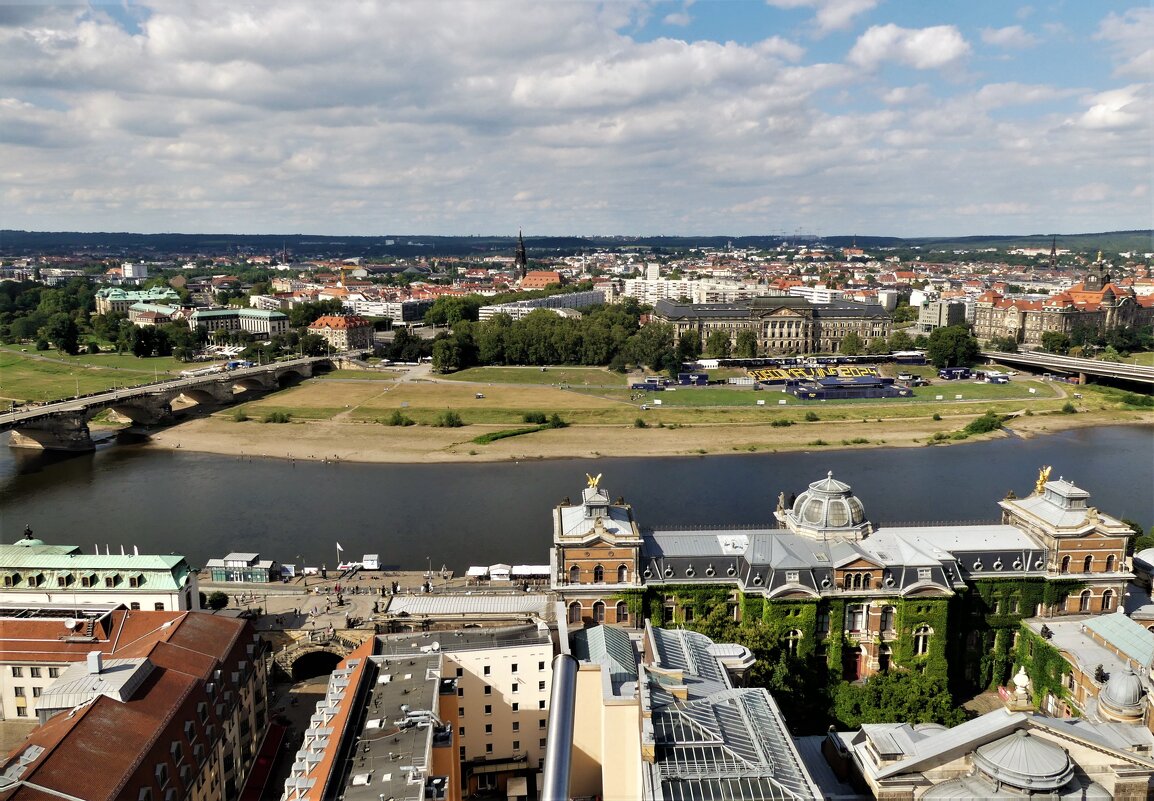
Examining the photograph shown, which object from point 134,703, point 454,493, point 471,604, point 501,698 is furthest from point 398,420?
point 134,703

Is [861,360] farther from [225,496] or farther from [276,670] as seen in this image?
[276,670]

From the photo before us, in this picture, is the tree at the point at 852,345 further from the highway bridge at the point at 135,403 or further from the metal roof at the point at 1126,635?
the metal roof at the point at 1126,635

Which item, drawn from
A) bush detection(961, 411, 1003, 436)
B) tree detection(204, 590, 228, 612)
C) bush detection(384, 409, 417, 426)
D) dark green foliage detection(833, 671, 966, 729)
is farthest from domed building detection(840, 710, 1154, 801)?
bush detection(384, 409, 417, 426)

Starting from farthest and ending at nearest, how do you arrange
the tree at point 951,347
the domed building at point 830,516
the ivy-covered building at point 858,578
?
the tree at point 951,347
the domed building at point 830,516
the ivy-covered building at point 858,578

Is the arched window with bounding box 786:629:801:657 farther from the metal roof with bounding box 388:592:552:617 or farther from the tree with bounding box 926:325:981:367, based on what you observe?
the tree with bounding box 926:325:981:367

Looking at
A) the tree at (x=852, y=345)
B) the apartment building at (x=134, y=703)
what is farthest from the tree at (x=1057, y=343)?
the apartment building at (x=134, y=703)

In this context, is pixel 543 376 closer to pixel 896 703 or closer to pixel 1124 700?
pixel 896 703
